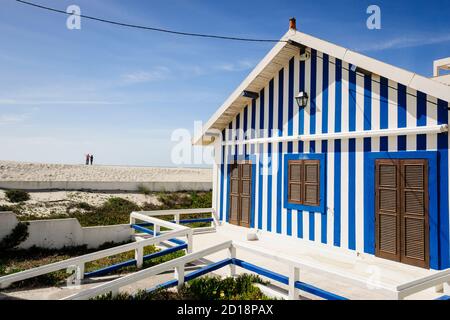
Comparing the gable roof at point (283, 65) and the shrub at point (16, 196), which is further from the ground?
the gable roof at point (283, 65)

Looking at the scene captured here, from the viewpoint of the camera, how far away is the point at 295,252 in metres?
8.57

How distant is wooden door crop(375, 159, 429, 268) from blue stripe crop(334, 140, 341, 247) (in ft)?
3.21

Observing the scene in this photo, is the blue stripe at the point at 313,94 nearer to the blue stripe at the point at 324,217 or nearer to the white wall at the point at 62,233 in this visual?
A: the blue stripe at the point at 324,217

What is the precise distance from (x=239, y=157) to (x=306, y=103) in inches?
126

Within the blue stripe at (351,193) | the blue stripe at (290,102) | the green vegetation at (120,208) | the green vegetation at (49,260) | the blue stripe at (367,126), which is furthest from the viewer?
the green vegetation at (120,208)

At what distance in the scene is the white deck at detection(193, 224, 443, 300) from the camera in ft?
18.5

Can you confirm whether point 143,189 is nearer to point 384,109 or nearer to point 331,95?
point 331,95

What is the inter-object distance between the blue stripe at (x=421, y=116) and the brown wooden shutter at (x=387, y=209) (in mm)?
614

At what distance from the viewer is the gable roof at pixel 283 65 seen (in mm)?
6426

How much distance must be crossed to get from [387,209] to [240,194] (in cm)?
502

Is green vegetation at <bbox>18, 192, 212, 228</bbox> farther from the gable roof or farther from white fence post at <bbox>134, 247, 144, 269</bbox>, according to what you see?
white fence post at <bbox>134, 247, 144, 269</bbox>

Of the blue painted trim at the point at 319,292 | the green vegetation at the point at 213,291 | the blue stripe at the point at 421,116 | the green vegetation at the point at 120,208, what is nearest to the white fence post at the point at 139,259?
the green vegetation at the point at 213,291
